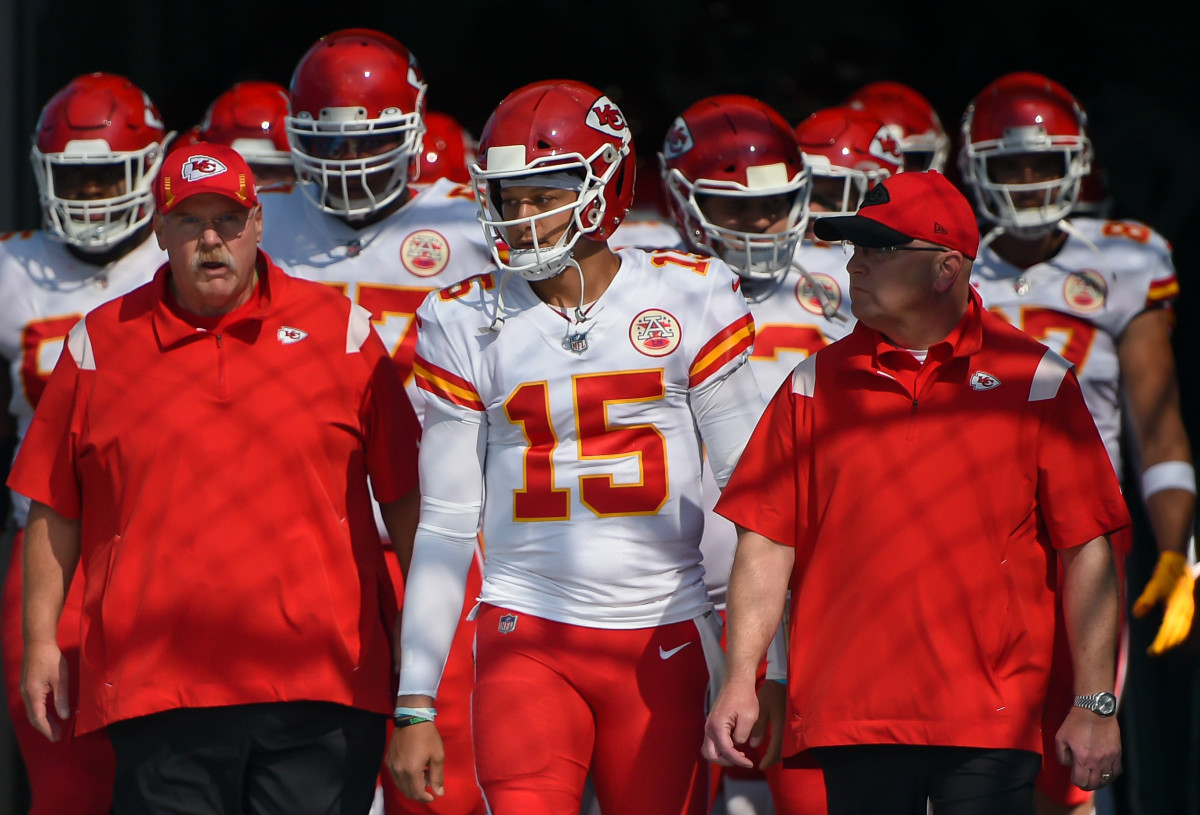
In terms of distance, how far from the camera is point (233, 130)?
206 inches

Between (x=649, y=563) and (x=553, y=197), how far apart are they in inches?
29.2

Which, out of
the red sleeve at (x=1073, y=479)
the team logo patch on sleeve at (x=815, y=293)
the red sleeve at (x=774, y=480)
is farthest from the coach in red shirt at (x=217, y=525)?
the red sleeve at (x=1073, y=479)

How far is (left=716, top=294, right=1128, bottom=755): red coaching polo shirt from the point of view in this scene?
294 cm

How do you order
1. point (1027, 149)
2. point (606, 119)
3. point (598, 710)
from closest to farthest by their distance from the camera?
1. point (598, 710)
2. point (606, 119)
3. point (1027, 149)

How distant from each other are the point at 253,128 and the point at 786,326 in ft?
6.49

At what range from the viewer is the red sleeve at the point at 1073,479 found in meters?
2.96

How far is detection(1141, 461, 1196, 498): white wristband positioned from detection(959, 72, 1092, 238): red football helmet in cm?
71

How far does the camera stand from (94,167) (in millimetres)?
4523

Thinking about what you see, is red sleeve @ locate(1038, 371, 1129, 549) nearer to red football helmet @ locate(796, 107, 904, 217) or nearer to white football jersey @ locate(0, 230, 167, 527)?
red football helmet @ locate(796, 107, 904, 217)

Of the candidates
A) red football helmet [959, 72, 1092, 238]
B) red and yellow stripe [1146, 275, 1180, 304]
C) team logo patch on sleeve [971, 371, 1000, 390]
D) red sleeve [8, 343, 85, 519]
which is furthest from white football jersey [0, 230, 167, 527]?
red and yellow stripe [1146, 275, 1180, 304]

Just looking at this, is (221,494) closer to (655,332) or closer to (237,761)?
(237,761)

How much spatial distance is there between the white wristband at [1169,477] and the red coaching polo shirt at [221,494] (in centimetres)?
208

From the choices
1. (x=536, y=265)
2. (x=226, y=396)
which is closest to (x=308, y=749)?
(x=226, y=396)

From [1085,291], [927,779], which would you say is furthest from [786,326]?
[927,779]
